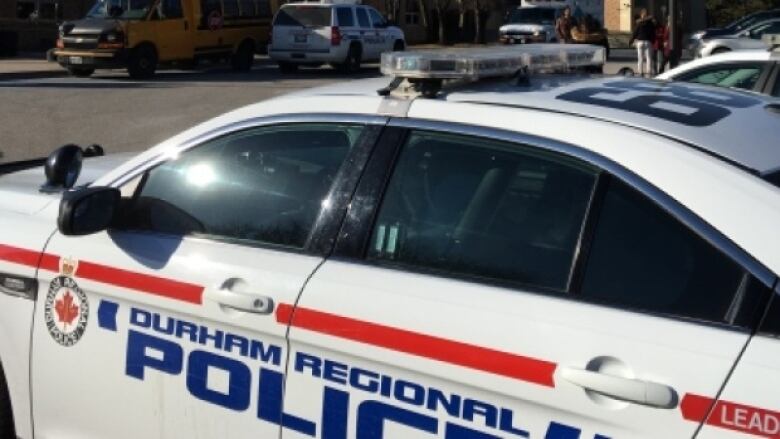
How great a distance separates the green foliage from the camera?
156 ft

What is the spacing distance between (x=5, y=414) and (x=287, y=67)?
77.2ft

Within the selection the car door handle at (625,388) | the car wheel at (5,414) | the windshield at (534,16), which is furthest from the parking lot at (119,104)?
the car door handle at (625,388)

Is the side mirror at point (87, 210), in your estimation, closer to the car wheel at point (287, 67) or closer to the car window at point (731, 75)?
the car window at point (731, 75)

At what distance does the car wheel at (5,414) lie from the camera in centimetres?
359

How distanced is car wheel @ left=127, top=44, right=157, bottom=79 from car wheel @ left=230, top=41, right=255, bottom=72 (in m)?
3.25

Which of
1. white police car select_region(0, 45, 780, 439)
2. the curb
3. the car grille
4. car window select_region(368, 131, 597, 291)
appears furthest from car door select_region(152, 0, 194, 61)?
car window select_region(368, 131, 597, 291)

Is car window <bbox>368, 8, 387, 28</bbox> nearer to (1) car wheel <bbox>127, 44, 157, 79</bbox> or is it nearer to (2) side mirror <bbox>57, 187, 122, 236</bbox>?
(1) car wheel <bbox>127, 44, 157, 79</bbox>

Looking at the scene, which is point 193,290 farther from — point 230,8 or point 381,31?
point 381,31

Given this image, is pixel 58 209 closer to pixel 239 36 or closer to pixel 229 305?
pixel 229 305

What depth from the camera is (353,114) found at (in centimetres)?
304

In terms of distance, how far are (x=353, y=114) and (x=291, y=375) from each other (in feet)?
2.46

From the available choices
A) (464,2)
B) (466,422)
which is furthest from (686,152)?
(464,2)

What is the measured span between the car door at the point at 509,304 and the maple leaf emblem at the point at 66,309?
2.81ft

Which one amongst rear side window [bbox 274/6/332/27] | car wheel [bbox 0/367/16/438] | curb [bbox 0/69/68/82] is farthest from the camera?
rear side window [bbox 274/6/332/27]
